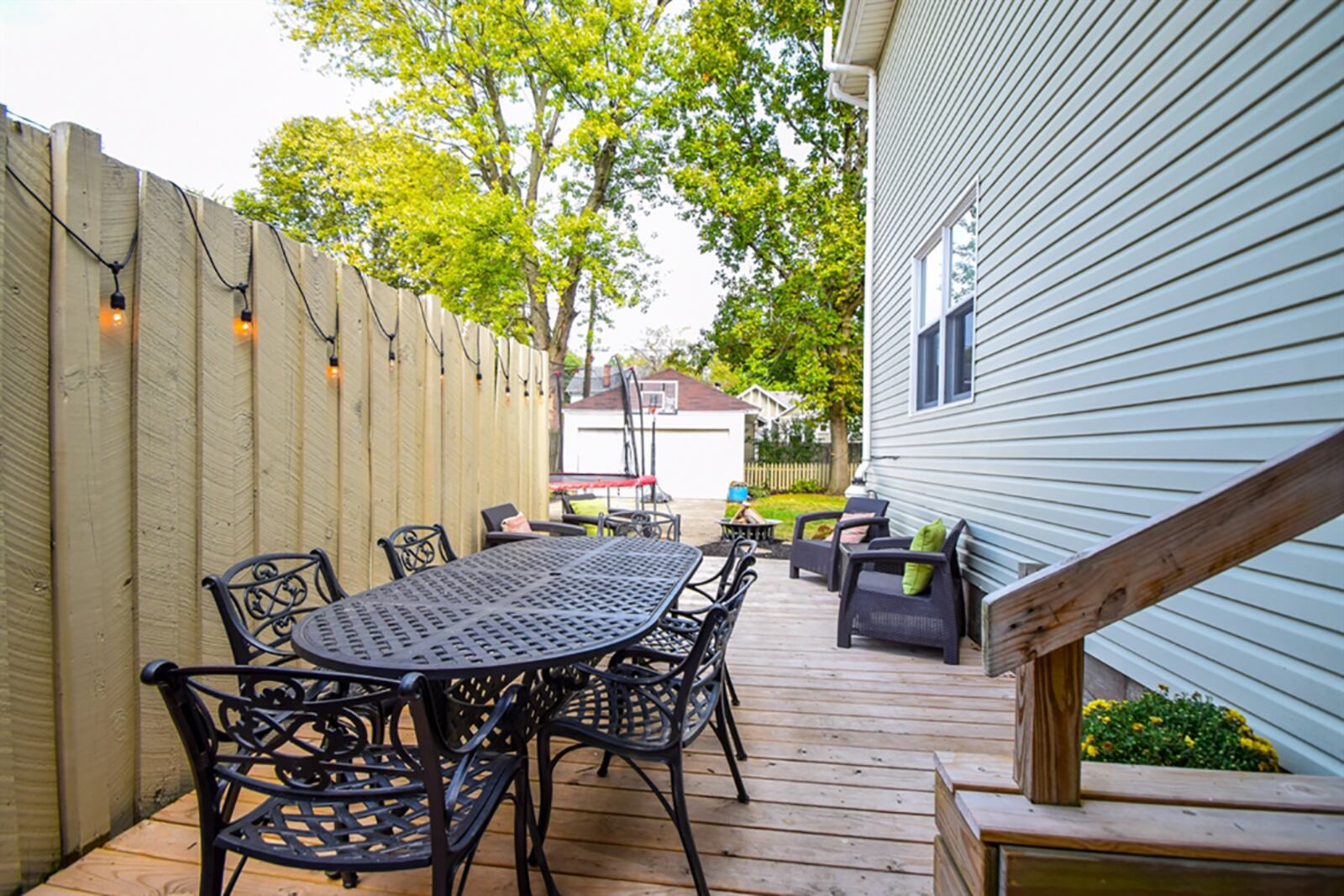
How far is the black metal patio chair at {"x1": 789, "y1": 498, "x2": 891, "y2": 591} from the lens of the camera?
539cm

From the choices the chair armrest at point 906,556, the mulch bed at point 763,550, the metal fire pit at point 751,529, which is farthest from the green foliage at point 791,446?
the chair armrest at point 906,556

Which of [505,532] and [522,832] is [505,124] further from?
[522,832]

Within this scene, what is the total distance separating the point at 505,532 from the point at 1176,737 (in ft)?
12.3

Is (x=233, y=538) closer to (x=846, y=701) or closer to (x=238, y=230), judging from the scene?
(x=238, y=230)

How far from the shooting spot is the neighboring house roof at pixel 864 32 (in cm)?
611

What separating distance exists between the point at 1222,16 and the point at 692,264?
58.6 ft

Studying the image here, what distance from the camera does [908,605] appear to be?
3.84 meters

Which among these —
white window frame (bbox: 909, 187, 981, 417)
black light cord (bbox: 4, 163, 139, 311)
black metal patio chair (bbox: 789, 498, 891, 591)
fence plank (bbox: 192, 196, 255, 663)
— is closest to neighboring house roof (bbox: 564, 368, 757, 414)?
black metal patio chair (bbox: 789, 498, 891, 591)

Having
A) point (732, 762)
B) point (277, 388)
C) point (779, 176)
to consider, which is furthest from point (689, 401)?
point (732, 762)

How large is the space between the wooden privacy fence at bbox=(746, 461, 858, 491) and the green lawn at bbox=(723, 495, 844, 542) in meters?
0.53

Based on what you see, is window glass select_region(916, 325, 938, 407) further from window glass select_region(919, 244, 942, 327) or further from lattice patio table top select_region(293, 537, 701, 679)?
lattice patio table top select_region(293, 537, 701, 679)

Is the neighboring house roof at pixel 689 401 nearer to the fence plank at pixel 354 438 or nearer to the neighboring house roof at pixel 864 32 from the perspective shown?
the neighboring house roof at pixel 864 32

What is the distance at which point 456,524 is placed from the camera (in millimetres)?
4207

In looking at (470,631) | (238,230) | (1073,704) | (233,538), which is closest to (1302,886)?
(1073,704)
